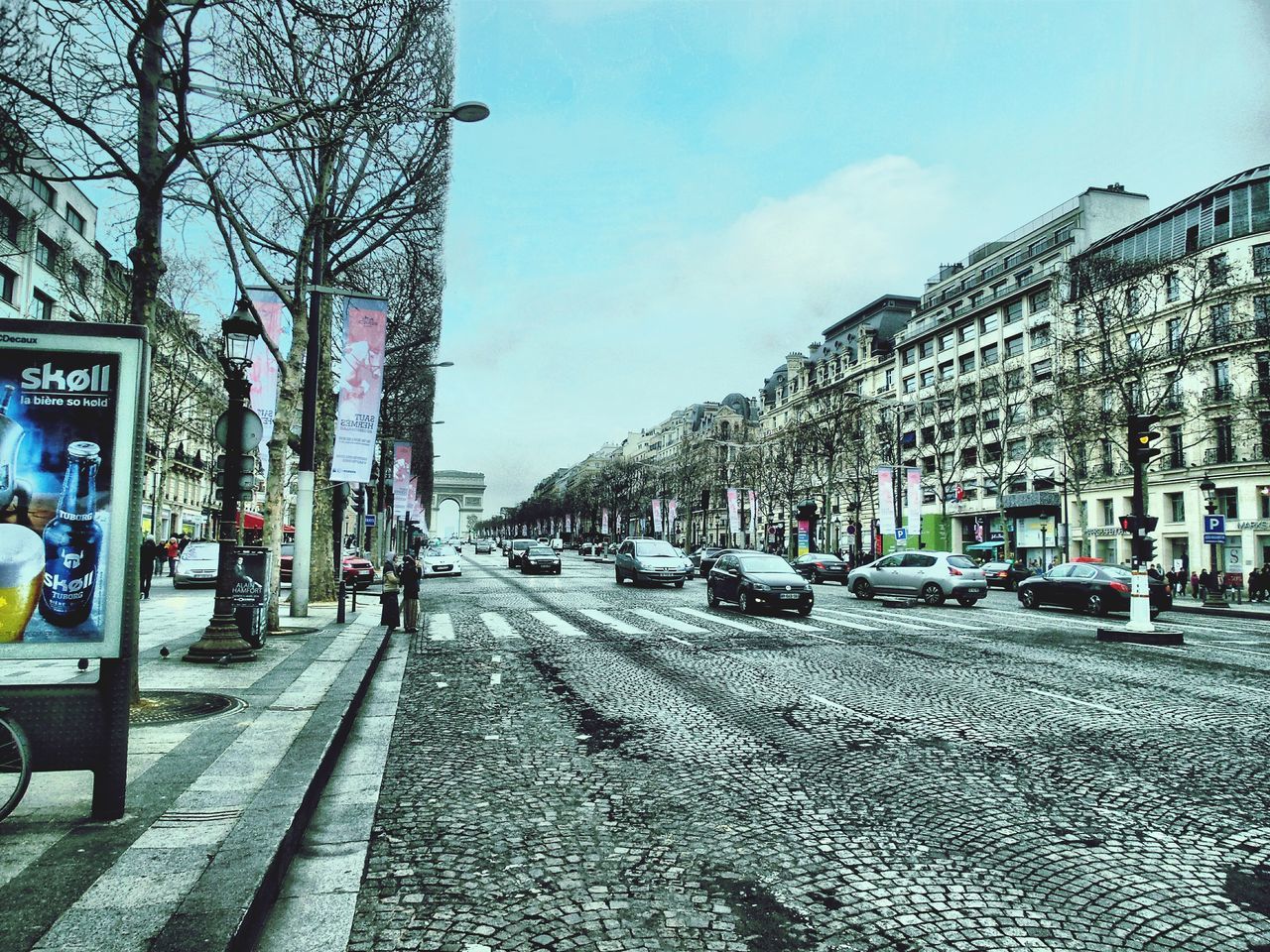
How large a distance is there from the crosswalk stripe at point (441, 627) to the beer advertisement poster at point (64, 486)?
432 inches

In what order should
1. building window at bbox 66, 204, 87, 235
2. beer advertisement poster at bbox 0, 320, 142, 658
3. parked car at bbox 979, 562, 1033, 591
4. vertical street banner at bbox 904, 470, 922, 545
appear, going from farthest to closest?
vertical street banner at bbox 904, 470, 922, 545 < building window at bbox 66, 204, 87, 235 < parked car at bbox 979, 562, 1033, 591 < beer advertisement poster at bbox 0, 320, 142, 658

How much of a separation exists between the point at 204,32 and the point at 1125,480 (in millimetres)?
52049

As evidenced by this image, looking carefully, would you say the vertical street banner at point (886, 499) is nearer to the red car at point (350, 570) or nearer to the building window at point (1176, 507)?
the building window at point (1176, 507)

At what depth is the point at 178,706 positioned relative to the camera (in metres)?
7.45

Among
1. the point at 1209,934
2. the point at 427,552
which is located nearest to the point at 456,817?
the point at 1209,934

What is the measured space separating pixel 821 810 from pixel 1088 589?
68.6 ft

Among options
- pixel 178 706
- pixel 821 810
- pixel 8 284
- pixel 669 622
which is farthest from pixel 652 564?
pixel 8 284

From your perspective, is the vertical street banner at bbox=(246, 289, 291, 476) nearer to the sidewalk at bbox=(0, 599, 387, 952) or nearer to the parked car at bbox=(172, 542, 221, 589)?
the sidewalk at bbox=(0, 599, 387, 952)

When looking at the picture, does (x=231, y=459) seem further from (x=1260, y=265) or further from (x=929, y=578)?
(x=1260, y=265)

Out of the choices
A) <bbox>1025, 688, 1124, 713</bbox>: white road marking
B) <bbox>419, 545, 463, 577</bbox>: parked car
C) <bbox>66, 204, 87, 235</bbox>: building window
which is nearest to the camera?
<bbox>1025, 688, 1124, 713</bbox>: white road marking

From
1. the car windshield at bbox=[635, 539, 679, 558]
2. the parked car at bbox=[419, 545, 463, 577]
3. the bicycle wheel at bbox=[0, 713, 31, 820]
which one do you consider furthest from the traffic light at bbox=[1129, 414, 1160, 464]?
the parked car at bbox=[419, 545, 463, 577]

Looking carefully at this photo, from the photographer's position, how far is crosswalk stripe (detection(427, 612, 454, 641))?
15.5 meters

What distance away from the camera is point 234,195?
45.1 ft

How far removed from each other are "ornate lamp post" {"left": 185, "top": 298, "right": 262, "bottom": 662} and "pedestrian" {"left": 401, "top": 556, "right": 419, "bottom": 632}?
5582mm
